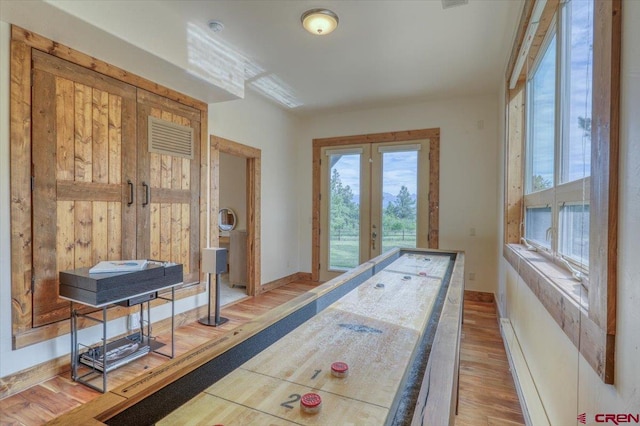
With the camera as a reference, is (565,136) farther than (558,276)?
Yes

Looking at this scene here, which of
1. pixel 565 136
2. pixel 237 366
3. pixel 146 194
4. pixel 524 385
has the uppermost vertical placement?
pixel 565 136

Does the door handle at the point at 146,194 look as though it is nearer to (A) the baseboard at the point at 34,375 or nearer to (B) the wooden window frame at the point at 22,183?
(B) the wooden window frame at the point at 22,183

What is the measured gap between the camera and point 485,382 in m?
2.38

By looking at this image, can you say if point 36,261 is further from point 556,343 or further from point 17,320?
point 556,343

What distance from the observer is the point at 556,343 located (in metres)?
1.46

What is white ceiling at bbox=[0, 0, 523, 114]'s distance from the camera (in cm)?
252

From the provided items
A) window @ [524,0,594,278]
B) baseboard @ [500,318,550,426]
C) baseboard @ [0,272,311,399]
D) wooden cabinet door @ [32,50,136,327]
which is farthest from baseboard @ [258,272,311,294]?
window @ [524,0,594,278]

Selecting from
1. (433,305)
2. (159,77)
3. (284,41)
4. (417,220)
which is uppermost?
(284,41)

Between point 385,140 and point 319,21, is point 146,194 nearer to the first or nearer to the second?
point 319,21

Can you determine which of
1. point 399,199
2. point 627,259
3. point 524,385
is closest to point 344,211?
point 399,199

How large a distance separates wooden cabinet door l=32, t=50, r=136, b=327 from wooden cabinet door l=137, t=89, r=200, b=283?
0.11 m

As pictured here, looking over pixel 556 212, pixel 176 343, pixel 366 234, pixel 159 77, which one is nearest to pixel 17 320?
pixel 176 343

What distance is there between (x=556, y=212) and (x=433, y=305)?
1.05 m

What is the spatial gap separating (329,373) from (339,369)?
0.12 ft
